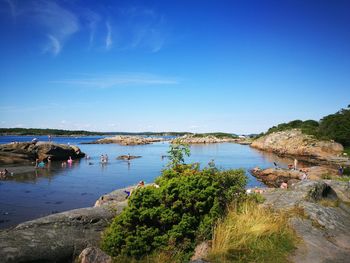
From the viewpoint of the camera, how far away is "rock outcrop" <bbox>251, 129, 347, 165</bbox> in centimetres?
6906

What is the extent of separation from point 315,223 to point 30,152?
5915 cm

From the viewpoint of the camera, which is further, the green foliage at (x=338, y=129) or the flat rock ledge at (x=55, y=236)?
the green foliage at (x=338, y=129)

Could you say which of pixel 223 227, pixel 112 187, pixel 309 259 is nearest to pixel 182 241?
pixel 223 227

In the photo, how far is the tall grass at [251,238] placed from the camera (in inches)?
279

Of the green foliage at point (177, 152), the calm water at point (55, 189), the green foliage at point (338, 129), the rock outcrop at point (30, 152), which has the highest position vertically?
the green foliage at point (338, 129)

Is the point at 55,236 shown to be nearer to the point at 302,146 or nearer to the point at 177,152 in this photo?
the point at 177,152

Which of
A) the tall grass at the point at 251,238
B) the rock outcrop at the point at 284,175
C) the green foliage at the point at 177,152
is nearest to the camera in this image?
the tall grass at the point at 251,238

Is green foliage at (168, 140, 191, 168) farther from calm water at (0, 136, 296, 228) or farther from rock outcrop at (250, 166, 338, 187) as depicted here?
rock outcrop at (250, 166, 338, 187)

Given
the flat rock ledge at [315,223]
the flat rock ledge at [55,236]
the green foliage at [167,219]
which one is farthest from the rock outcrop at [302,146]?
the flat rock ledge at [55,236]

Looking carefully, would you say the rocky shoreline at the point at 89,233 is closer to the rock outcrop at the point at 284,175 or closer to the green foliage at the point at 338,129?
the rock outcrop at the point at 284,175

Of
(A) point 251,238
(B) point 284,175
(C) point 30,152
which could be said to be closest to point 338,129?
(B) point 284,175

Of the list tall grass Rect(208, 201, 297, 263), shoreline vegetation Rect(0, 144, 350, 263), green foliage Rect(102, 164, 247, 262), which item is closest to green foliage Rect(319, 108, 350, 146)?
shoreline vegetation Rect(0, 144, 350, 263)

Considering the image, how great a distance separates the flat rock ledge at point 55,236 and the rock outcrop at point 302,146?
58.4m

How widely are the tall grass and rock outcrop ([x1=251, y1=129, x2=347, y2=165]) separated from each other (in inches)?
2221
